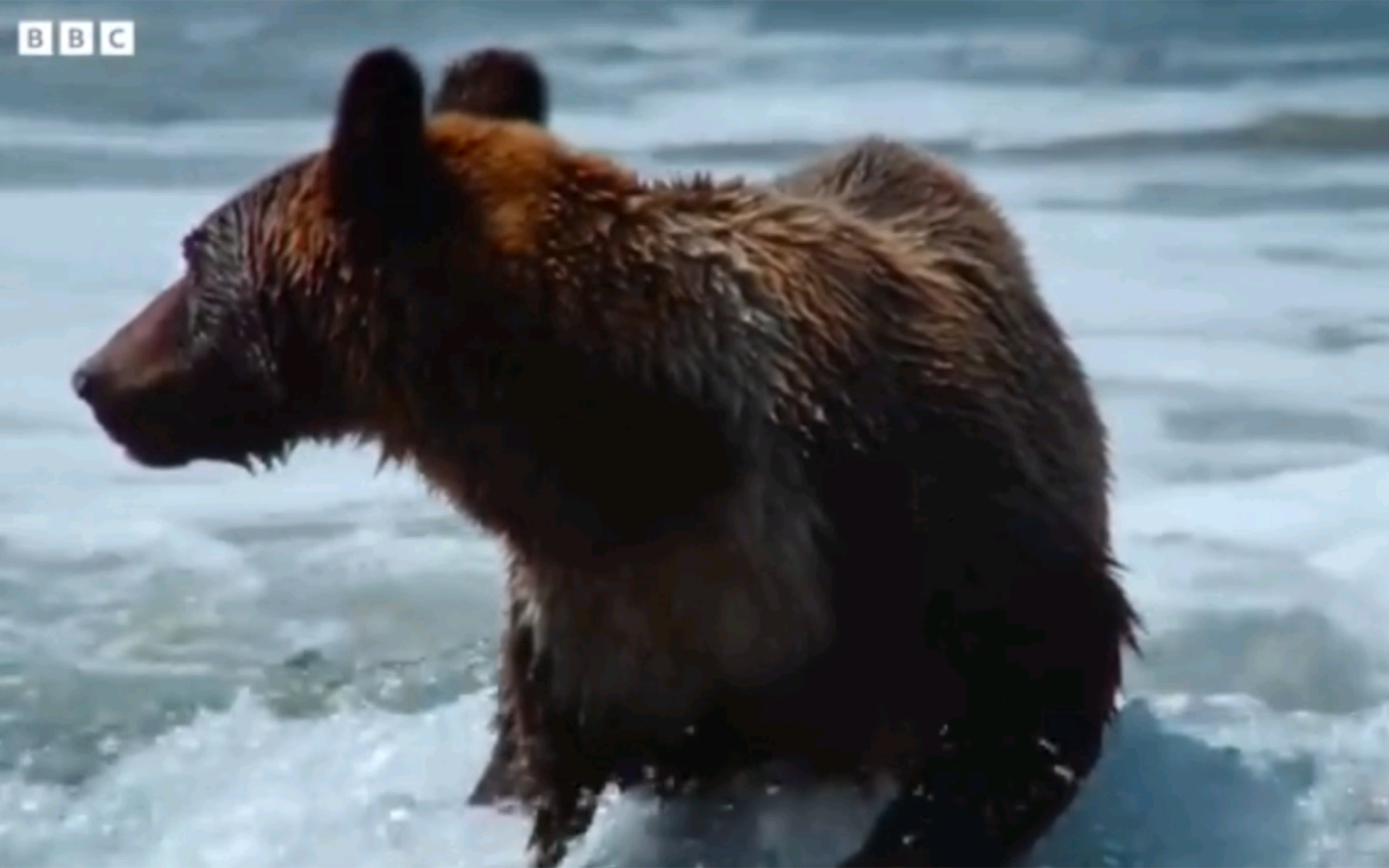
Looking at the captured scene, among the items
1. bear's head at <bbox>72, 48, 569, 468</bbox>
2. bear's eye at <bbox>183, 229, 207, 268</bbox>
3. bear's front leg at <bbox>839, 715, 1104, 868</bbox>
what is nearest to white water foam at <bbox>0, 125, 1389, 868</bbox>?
bear's front leg at <bbox>839, 715, 1104, 868</bbox>

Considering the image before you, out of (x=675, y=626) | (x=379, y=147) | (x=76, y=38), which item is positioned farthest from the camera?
(x=76, y=38)

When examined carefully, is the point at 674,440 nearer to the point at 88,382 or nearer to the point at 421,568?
the point at 88,382

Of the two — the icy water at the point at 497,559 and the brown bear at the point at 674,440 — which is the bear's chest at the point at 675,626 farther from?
the icy water at the point at 497,559

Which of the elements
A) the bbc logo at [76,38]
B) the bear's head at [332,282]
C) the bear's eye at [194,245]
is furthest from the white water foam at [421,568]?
the bbc logo at [76,38]

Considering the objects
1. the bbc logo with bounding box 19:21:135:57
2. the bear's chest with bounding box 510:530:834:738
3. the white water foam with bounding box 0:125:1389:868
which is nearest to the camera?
the bear's chest with bounding box 510:530:834:738

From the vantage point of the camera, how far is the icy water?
531 cm

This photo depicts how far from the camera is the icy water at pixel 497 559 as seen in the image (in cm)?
531

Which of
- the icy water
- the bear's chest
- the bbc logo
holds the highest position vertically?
the bear's chest

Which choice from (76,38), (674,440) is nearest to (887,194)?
(674,440)

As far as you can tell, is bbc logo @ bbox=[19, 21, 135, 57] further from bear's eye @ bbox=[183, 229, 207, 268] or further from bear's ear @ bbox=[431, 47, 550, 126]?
bear's eye @ bbox=[183, 229, 207, 268]

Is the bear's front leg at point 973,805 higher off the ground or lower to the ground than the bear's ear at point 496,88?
lower

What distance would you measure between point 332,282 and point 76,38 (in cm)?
1101

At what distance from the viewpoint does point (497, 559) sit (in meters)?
7.04

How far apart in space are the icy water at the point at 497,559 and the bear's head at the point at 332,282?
75 centimetres
